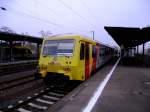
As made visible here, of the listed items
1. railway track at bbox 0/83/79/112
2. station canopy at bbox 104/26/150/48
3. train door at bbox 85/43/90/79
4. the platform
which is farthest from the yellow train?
station canopy at bbox 104/26/150/48

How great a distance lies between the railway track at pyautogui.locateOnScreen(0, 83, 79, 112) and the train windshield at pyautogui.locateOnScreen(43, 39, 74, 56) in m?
1.74

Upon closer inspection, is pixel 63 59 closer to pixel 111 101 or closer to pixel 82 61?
pixel 82 61

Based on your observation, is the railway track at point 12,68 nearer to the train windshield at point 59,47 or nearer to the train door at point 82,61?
the train windshield at point 59,47

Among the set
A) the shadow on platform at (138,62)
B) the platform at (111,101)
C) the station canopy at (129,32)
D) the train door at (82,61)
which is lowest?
the platform at (111,101)

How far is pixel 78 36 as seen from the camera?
12492mm

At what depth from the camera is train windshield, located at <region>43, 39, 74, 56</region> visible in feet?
40.4

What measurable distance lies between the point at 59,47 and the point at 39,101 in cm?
355

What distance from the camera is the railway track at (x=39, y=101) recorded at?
8570mm

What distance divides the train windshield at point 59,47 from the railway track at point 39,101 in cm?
174

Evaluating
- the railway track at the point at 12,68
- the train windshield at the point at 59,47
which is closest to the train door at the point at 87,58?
the train windshield at the point at 59,47

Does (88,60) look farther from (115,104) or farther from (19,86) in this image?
(115,104)

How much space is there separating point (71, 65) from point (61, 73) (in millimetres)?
611

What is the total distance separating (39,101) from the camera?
32.2ft

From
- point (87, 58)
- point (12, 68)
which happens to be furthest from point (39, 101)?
point (12, 68)
